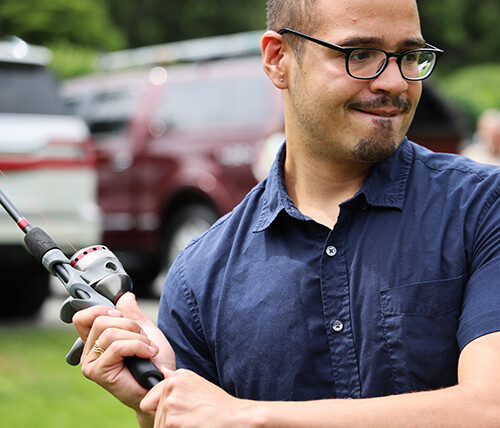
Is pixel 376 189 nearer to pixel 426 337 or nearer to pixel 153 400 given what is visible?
pixel 426 337

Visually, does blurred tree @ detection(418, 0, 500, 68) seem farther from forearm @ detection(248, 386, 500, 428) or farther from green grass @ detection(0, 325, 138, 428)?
forearm @ detection(248, 386, 500, 428)

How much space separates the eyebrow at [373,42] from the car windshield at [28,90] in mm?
5425

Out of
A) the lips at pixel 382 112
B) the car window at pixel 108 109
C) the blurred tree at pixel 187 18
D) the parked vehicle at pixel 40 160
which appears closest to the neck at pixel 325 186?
the lips at pixel 382 112

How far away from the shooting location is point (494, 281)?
6.30ft

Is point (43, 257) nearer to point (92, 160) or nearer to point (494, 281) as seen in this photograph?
point (494, 281)

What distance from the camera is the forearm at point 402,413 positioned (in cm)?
177

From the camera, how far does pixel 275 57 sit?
8.00 feet

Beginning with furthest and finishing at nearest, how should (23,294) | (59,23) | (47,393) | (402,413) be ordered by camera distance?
(59,23), (23,294), (47,393), (402,413)

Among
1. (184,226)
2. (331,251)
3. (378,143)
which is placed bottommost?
(184,226)

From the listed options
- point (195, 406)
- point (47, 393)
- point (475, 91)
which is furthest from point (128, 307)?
point (475, 91)

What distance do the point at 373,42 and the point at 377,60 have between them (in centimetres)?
4

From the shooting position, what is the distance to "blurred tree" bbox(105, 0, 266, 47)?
134 ft

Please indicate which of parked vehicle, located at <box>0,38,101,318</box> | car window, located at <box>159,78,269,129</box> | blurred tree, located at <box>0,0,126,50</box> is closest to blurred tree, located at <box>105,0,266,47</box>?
blurred tree, located at <box>0,0,126,50</box>

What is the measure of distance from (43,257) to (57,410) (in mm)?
3156
